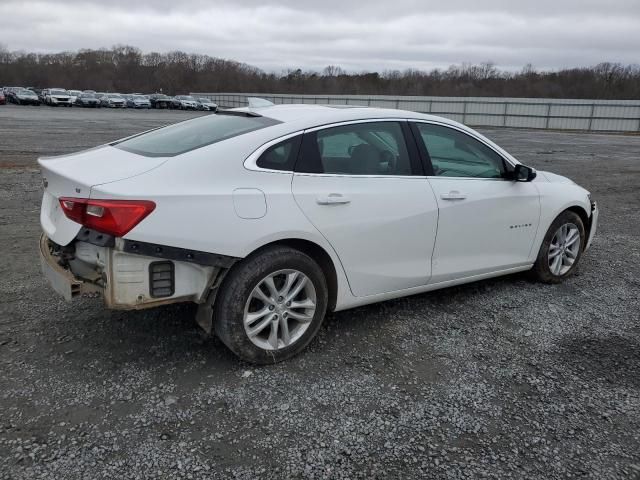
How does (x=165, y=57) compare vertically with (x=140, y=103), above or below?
above

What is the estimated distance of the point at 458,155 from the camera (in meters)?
4.34

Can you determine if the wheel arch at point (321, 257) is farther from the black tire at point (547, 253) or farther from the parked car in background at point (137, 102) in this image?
the parked car in background at point (137, 102)

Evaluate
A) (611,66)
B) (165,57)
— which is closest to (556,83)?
(611,66)

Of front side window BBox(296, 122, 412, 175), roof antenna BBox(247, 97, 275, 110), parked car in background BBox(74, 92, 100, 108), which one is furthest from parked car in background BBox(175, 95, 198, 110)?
front side window BBox(296, 122, 412, 175)

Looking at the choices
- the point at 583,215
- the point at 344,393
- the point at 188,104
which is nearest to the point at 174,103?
the point at 188,104

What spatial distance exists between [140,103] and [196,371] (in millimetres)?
60720

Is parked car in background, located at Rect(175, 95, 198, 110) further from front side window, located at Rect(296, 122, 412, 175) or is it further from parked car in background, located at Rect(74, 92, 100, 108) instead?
front side window, located at Rect(296, 122, 412, 175)

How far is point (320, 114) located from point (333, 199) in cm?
69

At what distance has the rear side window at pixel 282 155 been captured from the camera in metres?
3.36

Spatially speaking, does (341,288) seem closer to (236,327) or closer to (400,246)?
(400,246)

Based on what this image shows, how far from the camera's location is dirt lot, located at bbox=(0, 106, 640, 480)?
8.59 ft

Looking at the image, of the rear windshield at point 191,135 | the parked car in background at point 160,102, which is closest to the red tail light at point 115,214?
the rear windshield at point 191,135

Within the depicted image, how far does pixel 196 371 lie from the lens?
338cm

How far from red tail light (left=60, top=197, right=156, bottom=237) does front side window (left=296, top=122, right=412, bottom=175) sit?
3.43ft
